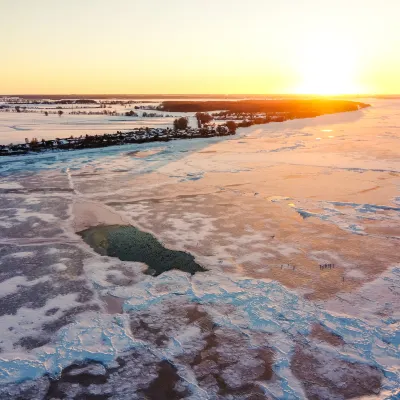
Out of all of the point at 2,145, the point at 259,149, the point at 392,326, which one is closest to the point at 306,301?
the point at 392,326

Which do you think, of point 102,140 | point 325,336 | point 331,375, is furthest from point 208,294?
point 102,140

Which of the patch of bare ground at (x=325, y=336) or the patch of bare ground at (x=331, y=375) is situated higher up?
the patch of bare ground at (x=325, y=336)

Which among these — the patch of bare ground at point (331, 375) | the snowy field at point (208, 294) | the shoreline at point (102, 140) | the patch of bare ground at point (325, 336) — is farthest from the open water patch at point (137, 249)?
the shoreline at point (102, 140)

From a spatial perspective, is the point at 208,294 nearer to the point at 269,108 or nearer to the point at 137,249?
the point at 137,249

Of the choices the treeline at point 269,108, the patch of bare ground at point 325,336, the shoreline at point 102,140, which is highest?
the treeline at point 269,108

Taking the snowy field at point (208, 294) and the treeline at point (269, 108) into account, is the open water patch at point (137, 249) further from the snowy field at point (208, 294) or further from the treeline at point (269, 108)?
the treeline at point (269, 108)

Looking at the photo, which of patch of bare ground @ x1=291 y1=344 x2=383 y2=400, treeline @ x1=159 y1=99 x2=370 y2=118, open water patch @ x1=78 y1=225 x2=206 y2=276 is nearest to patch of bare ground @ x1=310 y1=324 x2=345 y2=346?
patch of bare ground @ x1=291 y1=344 x2=383 y2=400

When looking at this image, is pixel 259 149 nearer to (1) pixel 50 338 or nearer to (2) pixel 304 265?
(2) pixel 304 265
